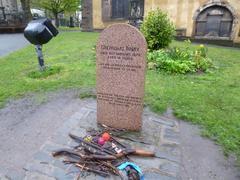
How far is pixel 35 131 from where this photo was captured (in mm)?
3426

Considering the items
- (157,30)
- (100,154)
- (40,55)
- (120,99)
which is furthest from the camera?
(157,30)

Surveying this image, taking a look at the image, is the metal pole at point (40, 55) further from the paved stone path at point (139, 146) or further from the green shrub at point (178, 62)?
the green shrub at point (178, 62)

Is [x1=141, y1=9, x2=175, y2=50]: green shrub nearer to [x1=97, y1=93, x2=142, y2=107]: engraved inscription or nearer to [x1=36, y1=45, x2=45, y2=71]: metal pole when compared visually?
[x1=36, y1=45, x2=45, y2=71]: metal pole

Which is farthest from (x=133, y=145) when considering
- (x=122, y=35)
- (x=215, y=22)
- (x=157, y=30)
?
(x=215, y=22)

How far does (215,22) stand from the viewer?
41.3 ft

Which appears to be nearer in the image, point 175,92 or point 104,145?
point 104,145

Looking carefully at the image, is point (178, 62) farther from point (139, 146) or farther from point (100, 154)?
point (100, 154)

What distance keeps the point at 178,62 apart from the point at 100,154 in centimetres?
482

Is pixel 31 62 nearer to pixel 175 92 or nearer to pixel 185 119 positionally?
pixel 175 92

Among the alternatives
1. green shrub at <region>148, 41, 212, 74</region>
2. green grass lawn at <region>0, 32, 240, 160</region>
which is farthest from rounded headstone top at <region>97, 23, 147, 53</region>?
green shrub at <region>148, 41, 212, 74</region>

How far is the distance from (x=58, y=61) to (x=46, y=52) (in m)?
2.07

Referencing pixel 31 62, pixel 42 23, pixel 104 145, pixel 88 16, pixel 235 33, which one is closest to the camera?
pixel 104 145

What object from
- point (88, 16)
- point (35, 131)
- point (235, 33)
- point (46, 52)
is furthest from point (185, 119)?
point (88, 16)

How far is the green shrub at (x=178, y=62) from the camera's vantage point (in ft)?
21.3
